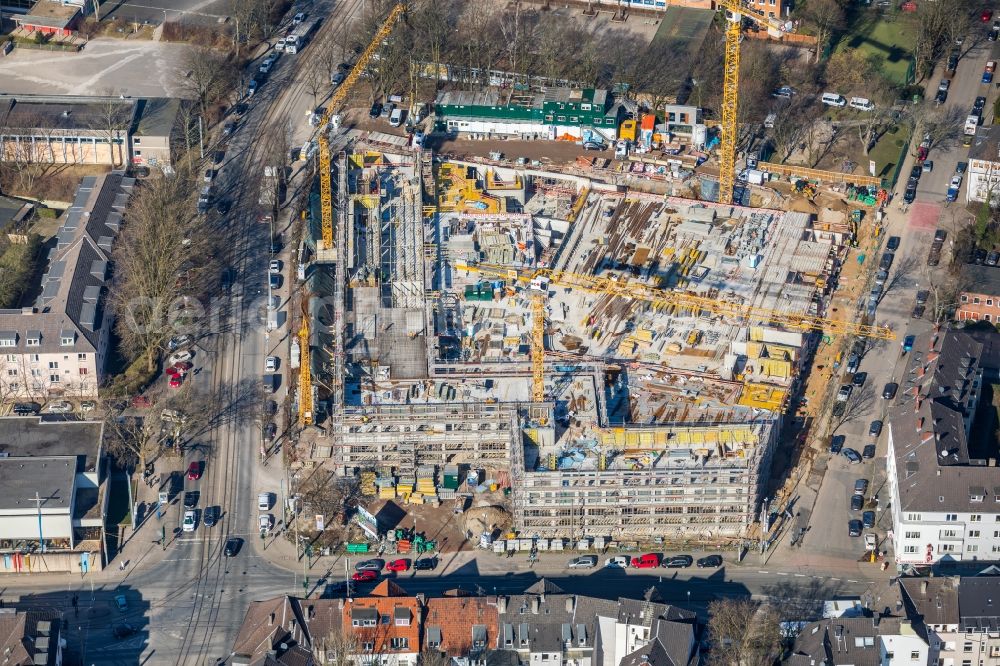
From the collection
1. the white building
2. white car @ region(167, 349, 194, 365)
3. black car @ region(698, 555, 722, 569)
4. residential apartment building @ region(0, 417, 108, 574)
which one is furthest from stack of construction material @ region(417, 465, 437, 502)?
the white building

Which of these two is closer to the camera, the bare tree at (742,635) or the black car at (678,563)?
the bare tree at (742,635)

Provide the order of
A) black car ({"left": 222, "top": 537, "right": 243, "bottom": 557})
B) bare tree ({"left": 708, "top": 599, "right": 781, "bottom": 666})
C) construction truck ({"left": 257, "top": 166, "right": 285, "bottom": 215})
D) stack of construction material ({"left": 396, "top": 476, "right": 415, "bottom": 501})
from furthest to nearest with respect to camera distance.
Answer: construction truck ({"left": 257, "top": 166, "right": 285, "bottom": 215})
stack of construction material ({"left": 396, "top": 476, "right": 415, "bottom": 501})
black car ({"left": 222, "top": 537, "right": 243, "bottom": 557})
bare tree ({"left": 708, "top": 599, "right": 781, "bottom": 666})

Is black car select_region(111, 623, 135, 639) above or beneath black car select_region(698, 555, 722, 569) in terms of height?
beneath

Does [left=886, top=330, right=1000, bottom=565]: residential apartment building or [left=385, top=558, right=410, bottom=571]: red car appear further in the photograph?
[left=385, top=558, right=410, bottom=571]: red car

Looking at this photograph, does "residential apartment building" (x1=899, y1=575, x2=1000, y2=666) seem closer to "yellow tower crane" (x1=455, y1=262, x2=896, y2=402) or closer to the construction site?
the construction site

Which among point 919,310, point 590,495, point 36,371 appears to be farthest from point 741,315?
point 36,371

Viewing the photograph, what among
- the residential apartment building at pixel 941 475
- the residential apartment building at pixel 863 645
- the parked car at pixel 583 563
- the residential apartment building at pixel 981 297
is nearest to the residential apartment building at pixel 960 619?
the residential apartment building at pixel 863 645

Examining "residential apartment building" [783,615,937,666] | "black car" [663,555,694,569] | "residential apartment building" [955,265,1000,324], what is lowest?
"residential apartment building" [783,615,937,666]

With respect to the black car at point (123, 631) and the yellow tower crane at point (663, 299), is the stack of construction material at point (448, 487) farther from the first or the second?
the black car at point (123, 631)
